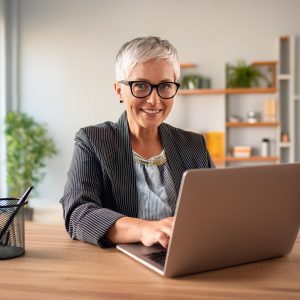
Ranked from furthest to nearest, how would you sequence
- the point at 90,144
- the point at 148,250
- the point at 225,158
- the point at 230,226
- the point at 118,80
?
the point at 225,158 < the point at 118,80 < the point at 90,144 < the point at 148,250 < the point at 230,226

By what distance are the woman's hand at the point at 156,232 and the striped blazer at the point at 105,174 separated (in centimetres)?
11

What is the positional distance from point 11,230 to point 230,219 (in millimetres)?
517

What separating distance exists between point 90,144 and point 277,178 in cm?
72

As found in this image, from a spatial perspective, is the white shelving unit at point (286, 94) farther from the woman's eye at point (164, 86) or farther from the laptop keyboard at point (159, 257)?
the laptop keyboard at point (159, 257)

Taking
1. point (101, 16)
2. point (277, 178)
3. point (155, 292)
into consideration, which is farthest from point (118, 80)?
point (101, 16)

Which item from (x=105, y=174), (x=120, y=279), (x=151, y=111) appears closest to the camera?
(x=120, y=279)

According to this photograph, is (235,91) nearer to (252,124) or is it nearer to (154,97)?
(252,124)

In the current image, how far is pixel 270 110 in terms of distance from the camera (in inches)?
198

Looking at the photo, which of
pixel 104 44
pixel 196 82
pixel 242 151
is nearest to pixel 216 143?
pixel 242 151

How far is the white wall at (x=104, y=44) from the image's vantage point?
5.10 m

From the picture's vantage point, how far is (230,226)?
97 cm

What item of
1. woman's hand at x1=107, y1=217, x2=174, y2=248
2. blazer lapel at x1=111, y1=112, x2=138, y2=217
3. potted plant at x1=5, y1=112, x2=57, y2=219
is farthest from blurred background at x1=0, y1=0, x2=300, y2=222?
woman's hand at x1=107, y1=217, x2=174, y2=248

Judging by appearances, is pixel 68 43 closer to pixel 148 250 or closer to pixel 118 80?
pixel 118 80

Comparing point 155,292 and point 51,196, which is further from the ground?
point 155,292
